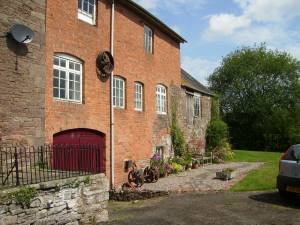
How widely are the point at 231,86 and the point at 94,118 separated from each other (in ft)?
121

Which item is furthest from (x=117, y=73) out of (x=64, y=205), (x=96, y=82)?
(x=64, y=205)

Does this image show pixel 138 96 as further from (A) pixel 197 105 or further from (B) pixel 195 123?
→ (A) pixel 197 105

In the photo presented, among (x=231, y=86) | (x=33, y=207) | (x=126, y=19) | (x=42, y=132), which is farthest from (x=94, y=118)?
(x=231, y=86)

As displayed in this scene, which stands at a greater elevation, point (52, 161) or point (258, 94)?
point (258, 94)

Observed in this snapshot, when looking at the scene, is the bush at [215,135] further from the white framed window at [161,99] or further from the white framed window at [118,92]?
the white framed window at [118,92]

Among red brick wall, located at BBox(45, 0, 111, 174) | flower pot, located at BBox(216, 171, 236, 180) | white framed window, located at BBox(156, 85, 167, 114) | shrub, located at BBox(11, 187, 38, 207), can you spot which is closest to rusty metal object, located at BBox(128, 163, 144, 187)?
red brick wall, located at BBox(45, 0, 111, 174)

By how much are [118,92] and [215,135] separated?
39.1 feet

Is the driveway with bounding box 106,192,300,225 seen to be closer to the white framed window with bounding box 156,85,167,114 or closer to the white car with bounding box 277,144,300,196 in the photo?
the white car with bounding box 277,144,300,196

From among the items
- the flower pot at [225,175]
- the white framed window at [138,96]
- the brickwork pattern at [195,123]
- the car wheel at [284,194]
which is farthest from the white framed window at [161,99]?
the car wheel at [284,194]

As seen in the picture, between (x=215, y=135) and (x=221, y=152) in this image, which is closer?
(x=221, y=152)

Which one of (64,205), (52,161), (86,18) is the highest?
(86,18)

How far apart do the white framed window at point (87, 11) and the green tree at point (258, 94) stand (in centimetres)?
3187

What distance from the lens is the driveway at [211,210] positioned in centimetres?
986

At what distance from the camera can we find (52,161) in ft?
38.8
